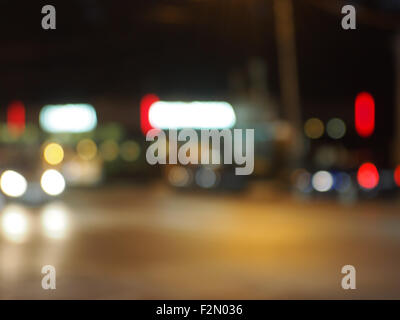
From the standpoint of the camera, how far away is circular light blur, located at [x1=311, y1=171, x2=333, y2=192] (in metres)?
27.2

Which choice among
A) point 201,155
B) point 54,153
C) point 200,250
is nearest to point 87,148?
point 54,153

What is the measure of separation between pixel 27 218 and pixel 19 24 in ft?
39.2

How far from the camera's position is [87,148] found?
42.5 m

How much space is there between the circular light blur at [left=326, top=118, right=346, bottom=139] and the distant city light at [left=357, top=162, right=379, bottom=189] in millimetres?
19930

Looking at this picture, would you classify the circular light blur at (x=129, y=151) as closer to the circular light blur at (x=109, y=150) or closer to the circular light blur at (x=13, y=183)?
the circular light blur at (x=109, y=150)

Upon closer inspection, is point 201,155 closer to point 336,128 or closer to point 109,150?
point 109,150

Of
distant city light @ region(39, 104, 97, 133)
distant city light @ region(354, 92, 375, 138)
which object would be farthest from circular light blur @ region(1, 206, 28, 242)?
distant city light @ region(39, 104, 97, 133)

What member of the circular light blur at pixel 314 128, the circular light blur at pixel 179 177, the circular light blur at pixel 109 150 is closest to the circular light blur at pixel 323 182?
the circular light blur at pixel 179 177

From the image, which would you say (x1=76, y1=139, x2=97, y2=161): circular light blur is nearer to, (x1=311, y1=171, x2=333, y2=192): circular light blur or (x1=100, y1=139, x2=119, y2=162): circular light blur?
(x1=100, y1=139, x2=119, y2=162): circular light blur

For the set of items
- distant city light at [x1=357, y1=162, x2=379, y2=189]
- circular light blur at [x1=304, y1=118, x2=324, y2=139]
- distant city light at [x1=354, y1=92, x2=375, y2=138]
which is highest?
circular light blur at [x1=304, y1=118, x2=324, y2=139]

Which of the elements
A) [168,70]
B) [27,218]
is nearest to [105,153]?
[168,70]

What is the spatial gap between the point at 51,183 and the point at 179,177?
26.1 ft
